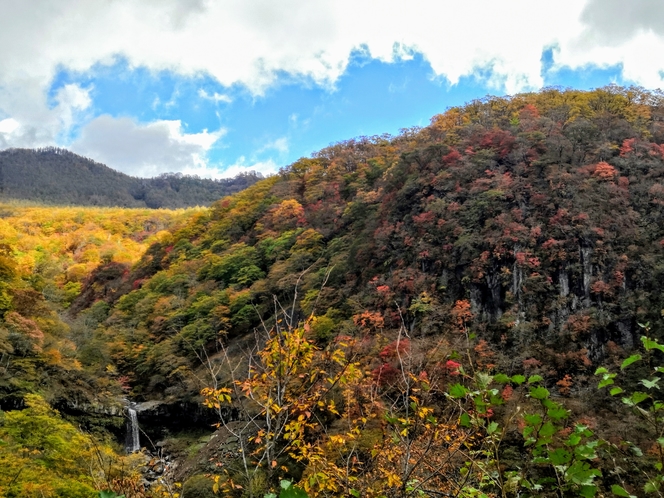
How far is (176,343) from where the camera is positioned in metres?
25.7

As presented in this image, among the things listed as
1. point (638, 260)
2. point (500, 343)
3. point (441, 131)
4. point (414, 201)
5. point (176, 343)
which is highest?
point (441, 131)

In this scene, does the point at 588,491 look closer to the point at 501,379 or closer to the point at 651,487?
the point at 651,487

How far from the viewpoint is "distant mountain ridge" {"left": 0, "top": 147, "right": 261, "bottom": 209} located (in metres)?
116

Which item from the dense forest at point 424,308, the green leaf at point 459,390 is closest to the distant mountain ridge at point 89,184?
the dense forest at point 424,308

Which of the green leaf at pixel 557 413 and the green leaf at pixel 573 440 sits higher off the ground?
the green leaf at pixel 557 413

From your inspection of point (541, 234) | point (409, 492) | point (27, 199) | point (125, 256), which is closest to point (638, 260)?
point (541, 234)

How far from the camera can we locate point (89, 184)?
129875 mm

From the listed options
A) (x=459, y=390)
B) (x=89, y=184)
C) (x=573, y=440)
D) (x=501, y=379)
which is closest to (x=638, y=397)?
(x=573, y=440)

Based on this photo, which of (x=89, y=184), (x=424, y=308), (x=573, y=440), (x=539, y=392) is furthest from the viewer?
(x=89, y=184)

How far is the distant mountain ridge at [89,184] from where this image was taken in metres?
116

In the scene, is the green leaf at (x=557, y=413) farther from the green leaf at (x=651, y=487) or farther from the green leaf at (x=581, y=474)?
the green leaf at (x=651, y=487)

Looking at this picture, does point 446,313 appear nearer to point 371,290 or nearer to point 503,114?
point 371,290

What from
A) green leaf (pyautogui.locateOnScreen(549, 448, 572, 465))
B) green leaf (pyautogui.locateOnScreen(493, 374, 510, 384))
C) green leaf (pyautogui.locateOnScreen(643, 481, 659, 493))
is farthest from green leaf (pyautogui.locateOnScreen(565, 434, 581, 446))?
green leaf (pyautogui.locateOnScreen(493, 374, 510, 384))

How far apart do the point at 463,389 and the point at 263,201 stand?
38.9 metres
